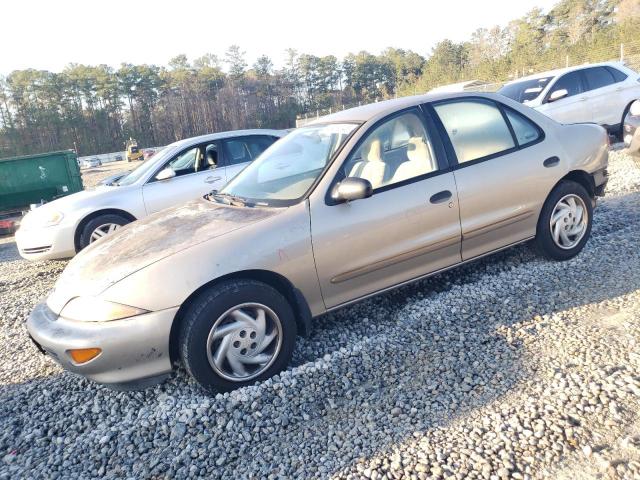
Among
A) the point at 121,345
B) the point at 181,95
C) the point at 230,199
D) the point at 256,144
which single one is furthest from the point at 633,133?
the point at 181,95

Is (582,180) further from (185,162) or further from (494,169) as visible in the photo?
(185,162)

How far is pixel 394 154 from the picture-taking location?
12.1ft

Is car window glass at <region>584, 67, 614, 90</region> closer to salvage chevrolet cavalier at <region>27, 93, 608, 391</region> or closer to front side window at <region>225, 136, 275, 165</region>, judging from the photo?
salvage chevrolet cavalier at <region>27, 93, 608, 391</region>

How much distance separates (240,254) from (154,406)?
1081 mm

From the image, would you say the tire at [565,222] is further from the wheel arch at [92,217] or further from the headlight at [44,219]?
the headlight at [44,219]

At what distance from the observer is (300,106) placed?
79.9 m

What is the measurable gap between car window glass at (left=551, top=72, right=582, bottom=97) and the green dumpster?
37.8 ft

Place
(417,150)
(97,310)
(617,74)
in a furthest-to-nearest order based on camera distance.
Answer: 1. (617,74)
2. (417,150)
3. (97,310)

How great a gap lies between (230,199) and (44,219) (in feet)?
13.3

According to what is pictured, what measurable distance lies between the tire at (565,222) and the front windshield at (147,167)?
5090mm

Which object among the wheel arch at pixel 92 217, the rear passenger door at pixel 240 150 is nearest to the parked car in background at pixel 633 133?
the rear passenger door at pixel 240 150

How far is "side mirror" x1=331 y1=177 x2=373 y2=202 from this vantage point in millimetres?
3211

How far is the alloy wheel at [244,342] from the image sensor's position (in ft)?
9.55

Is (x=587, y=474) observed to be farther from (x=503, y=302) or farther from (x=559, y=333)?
(x=503, y=302)
